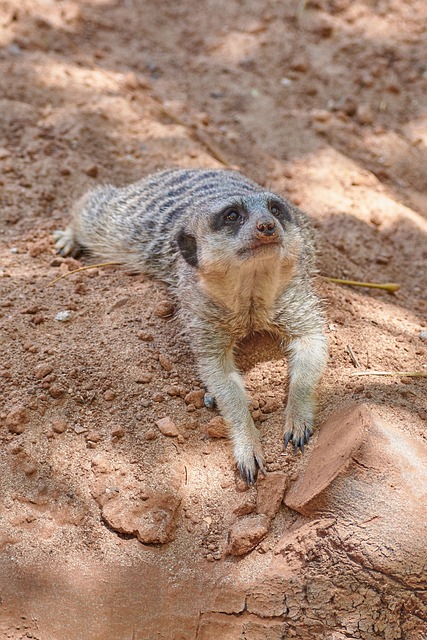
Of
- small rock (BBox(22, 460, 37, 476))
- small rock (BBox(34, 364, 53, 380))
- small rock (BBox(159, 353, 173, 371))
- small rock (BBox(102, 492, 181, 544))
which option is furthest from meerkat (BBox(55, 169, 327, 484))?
small rock (BBox(22, 460, 37, 476))

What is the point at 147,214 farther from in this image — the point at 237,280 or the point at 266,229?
the point at 266,229

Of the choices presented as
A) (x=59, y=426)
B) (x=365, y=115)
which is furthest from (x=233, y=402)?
(x=365, y=115)

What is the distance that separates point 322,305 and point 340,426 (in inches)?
31.2

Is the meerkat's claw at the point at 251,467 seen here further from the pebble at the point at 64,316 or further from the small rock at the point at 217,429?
the pebble at the point at 64,316

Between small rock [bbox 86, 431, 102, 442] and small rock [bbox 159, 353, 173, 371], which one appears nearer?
small rock [bbox 86, 431, 102, 442]

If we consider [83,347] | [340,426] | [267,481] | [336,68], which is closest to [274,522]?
[267,481]

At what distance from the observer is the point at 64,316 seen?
9.03 feet

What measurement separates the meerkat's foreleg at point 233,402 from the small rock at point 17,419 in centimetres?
67

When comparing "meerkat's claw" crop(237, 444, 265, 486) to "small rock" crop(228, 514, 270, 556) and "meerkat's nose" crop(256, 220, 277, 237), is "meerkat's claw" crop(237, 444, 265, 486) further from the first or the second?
"meerkat's nose" crop(256, 220, 277, 237)

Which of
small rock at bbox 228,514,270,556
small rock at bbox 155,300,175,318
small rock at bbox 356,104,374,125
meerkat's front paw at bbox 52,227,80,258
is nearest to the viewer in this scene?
small rock at bbox 228,514,270,556

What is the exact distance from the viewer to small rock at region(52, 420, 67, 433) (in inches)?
91.0

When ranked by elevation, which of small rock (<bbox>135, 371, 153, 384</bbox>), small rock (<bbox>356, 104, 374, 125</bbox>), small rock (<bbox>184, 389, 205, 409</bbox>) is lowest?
small rock (<bbox>184, 389, 205, 409</bbox>)

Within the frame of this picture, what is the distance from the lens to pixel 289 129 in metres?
4.39

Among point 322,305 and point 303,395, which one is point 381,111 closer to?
point 322,305
